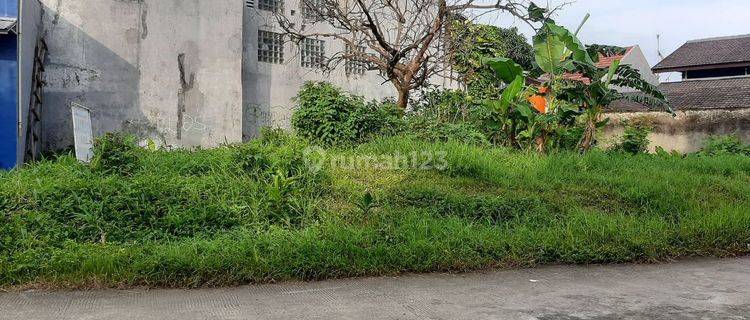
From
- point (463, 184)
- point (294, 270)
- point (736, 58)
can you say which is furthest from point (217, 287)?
point (736, 58)

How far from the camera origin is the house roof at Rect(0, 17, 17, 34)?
7.07m

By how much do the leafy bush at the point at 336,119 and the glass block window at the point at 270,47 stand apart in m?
3.77

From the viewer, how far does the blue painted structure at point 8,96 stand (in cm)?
727

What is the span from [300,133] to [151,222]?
4569 millimetres

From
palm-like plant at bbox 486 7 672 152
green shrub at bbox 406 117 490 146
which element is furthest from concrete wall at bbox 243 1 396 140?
palm-like plant at bbox 486 7 672 152

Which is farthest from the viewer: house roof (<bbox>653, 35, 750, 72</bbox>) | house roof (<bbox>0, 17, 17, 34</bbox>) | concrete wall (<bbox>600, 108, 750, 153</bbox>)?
house roof (<bbox>653, 35, 750, 72</bbox>)

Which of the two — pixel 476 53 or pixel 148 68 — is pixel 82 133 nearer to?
pixel 148 68

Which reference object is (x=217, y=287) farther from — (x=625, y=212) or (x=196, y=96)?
(x=196, y=96)

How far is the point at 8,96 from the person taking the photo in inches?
287

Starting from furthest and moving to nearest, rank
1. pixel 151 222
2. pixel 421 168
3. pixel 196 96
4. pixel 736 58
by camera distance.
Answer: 1. pixel 736 58
2. pixel 196 96
3. pixel 421 168
4. pixel 151 222

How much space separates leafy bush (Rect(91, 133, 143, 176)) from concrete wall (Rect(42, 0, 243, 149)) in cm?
463

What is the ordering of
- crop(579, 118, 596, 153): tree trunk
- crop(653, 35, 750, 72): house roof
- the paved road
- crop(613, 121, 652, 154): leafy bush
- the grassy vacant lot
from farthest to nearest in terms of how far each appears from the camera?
crop(653, 35, 750, 72): house roof < crop(613, 121, 652, 154): leafy bush < crop(579, 118, 596, 153): tree trunk < the grassy vacant lot < the paved road

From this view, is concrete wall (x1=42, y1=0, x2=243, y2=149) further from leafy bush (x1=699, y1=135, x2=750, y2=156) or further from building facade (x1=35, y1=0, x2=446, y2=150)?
leafy bush (x1=699, y1=135, x2=750, y2=156)

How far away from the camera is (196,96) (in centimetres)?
1192
